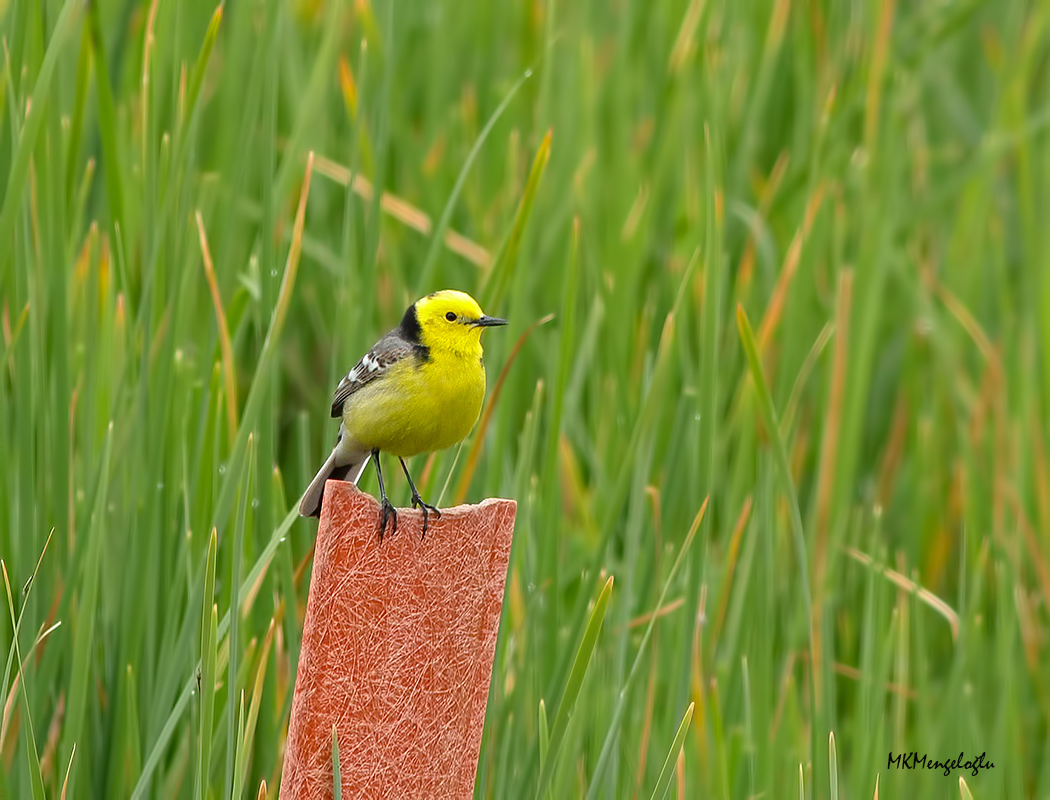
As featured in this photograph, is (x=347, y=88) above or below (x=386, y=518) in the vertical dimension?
above

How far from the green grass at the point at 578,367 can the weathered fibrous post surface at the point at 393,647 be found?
11 cm

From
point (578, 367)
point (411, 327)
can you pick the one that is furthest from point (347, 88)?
point (411, 327)

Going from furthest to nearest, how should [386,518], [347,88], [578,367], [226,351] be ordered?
1. [347,88]
2. [578,367]
3. [226,351]
4. [386,518]

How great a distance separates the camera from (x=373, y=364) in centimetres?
176

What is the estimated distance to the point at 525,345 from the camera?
237cm

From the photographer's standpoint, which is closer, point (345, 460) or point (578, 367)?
point (345, 460)

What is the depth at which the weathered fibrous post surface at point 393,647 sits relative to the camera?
117 centimetres

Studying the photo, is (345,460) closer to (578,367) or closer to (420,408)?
(420,408)

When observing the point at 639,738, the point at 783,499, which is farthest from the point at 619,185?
the point at 639,738

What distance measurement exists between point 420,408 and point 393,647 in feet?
1.43

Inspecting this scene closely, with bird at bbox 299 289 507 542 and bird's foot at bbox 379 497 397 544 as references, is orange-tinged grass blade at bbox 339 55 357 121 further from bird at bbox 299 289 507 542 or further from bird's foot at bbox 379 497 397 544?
bird's foot at bbox 379 497 397 544

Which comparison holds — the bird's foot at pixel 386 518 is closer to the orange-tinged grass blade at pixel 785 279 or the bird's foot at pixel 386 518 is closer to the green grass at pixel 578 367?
the green grass at pixel 578 367

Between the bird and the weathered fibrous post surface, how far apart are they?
25cm

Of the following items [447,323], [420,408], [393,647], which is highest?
[447,323]
